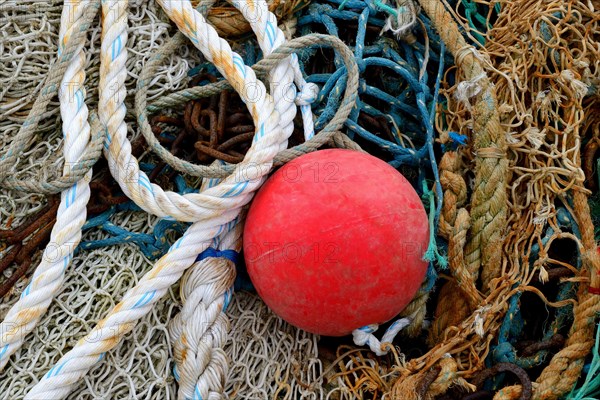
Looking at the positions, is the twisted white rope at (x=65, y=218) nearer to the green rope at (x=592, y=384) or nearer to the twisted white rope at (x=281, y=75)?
the twisted white rope at (x=281, y=75)

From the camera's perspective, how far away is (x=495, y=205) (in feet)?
6.26

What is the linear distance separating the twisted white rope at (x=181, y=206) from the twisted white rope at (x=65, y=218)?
9cm

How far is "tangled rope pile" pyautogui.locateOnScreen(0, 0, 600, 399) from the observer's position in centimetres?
183

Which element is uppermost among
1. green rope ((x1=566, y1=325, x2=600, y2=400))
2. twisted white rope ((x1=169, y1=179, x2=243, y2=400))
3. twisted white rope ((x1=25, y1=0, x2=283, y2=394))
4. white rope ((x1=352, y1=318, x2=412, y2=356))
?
twisted white rope ((x1=25, y1=0, x2=283, y2=394))

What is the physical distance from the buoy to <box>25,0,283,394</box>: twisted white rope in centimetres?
8

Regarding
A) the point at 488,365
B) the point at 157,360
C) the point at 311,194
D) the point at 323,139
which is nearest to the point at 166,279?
the point at 157,360

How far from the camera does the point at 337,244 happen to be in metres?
1.73

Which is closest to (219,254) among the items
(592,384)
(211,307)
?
(211,307)

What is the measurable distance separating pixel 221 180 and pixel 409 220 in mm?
537

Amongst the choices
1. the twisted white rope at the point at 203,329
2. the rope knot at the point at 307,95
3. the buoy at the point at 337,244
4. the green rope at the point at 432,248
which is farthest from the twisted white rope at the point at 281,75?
the green rope at the point at 432,248

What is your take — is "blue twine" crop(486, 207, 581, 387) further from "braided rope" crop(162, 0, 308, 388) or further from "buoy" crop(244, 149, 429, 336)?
"braided rope" crop(162, 0, 308, 388)

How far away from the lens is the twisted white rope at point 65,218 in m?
1.80

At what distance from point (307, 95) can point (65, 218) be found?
2.52 ft

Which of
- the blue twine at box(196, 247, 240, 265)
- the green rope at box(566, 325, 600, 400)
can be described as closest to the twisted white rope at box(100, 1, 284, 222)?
the blue twine at box(196, 247, 240, 265)
